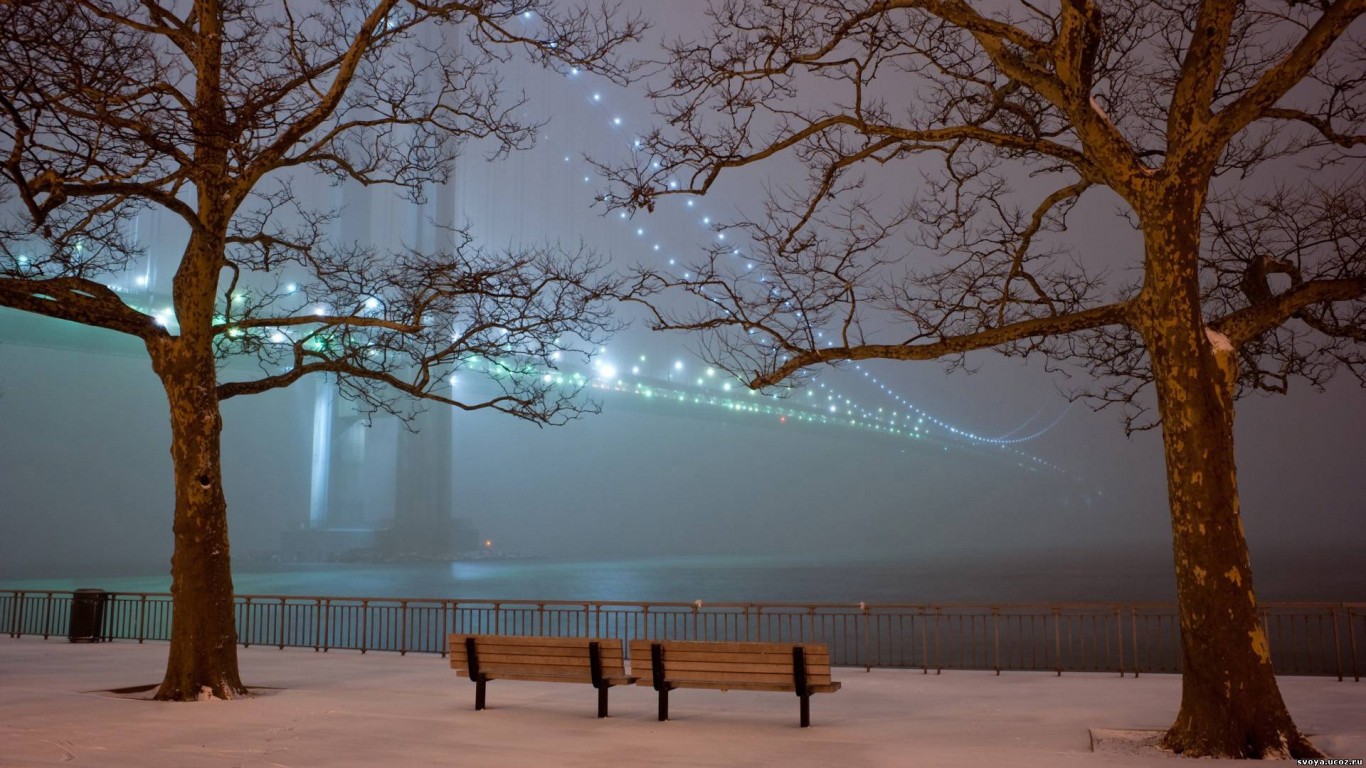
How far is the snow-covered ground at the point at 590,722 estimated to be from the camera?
6363 mm

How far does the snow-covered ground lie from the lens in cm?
636

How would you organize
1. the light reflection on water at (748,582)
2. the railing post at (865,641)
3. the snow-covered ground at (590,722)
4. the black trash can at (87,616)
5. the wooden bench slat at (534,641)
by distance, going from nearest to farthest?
the snow-covered ground at (590,722) → the wooden bench slat at (534,641) → the railing post at (865,641) → the black trash can at (87,616) → the light reflection on water at (748,582)

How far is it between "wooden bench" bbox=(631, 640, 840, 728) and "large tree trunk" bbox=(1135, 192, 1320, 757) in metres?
2.27

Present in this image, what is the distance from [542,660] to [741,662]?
1.66 m

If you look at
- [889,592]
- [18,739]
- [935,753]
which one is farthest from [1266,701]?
[889,592]

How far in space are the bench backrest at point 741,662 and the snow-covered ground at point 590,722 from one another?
34 cm

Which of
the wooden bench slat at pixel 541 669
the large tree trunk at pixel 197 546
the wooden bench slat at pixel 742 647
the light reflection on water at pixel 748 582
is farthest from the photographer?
the light reflection on water at pixel 748 582

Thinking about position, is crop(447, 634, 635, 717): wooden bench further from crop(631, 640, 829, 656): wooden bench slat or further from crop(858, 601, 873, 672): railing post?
crop(858, 601, 873, 672): railing post

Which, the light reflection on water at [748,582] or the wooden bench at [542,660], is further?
the light reflection on water at [748,582]

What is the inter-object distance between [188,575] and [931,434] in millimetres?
76747

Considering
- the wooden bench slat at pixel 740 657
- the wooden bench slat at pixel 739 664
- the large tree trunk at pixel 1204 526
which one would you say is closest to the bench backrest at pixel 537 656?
the wooden bench slat at pixel 740 657

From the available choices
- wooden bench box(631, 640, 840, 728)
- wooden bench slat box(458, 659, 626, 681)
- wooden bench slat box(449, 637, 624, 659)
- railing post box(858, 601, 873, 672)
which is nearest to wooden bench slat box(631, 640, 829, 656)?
wooden bench box(631, 640, 840, 728)

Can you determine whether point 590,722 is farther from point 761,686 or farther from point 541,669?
point 761,686

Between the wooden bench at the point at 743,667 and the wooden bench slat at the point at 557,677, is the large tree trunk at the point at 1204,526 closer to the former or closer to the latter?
the wooden bench at the point at 743,667
